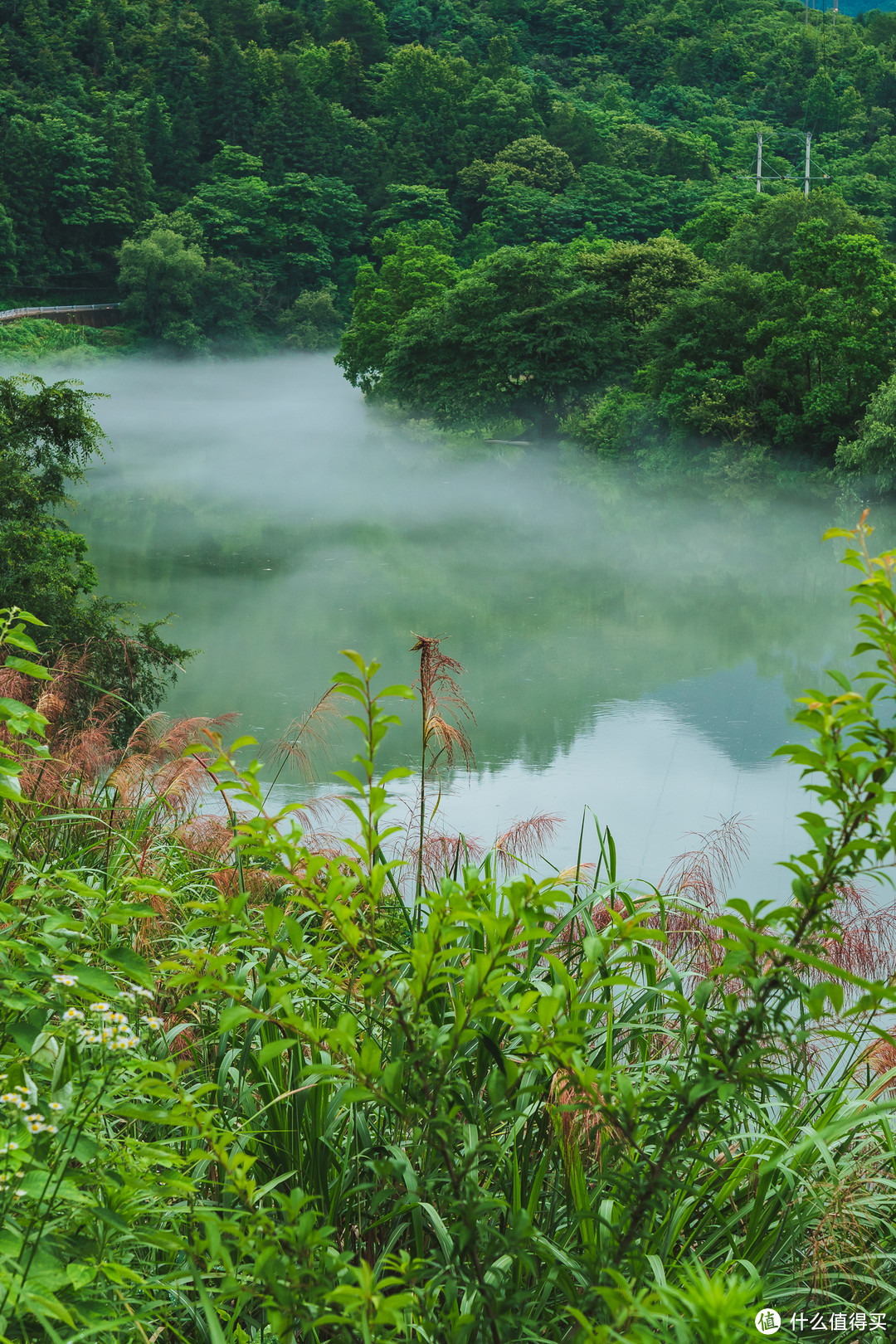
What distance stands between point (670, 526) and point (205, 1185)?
15.6 m

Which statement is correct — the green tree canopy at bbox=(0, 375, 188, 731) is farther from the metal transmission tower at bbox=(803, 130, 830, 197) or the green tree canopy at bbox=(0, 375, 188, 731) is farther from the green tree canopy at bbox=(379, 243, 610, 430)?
the metal transmission tower at bbox=(803, 130, 830, 197)

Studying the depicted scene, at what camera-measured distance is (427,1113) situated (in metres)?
1.17

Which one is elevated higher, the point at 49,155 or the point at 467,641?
the point at 49,155

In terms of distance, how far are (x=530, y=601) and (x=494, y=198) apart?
108 ft

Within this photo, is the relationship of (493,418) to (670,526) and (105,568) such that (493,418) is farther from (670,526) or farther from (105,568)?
(105,568)

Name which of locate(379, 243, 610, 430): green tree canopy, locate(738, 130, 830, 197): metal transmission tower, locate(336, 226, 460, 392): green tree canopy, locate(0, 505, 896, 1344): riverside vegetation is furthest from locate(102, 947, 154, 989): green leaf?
locate(336, 226, 460, 392): green tree canopy

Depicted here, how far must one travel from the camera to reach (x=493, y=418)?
2389 cm

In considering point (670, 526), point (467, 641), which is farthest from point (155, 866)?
point (670, 526)

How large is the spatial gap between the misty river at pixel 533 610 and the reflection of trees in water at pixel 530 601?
0.13ft

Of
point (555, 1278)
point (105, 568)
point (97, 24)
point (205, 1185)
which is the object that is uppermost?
point (97, 24)

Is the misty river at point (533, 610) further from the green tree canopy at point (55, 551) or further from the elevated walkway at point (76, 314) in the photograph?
the elevated walkway at point (76, 314)

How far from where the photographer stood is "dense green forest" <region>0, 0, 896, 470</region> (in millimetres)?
18625

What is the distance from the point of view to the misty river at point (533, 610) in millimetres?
7418

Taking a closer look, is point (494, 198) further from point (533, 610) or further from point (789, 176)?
point (533, 610)
